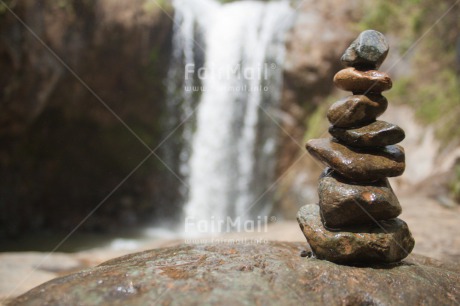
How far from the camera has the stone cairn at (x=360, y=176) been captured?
2.82m

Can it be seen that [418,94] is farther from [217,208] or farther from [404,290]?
[404,290]

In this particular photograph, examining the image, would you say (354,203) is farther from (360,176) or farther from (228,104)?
(228,104)

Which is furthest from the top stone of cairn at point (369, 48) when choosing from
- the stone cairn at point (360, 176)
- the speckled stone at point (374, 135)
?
the speckled stone at point (374, 135)

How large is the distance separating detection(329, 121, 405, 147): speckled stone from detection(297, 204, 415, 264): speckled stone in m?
0.61

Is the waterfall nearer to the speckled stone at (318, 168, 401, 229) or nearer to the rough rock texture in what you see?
the rough rock texture

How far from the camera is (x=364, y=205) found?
2828 mm

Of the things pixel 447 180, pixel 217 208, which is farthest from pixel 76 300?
pixel 217 208

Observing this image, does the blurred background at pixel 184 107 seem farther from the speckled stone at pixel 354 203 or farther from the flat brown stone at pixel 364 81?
the speckled stone at pixel 354 203

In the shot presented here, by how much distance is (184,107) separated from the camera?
1155 cm

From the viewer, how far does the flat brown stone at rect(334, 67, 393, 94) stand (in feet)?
9.70

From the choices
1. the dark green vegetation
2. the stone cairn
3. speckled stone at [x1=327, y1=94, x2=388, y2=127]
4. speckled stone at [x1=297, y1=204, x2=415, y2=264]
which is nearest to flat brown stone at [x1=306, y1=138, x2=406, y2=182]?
the stone cairn

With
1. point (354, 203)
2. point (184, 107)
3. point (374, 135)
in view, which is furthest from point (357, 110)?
point (184, 107)

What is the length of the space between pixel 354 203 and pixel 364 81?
3.11 feet

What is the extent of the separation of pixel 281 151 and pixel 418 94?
3.77m
